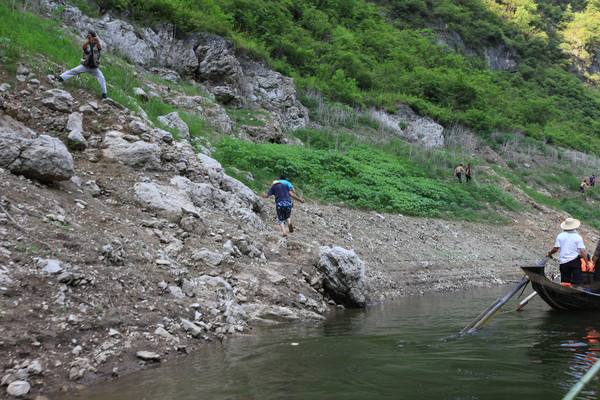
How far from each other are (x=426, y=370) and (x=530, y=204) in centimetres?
2436

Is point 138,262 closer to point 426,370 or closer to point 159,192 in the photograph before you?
point 159,192

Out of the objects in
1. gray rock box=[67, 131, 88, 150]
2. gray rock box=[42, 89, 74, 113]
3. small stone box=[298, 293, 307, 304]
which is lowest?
small stone box=[298, 293, 307, 304]

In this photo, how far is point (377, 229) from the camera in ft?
49.2

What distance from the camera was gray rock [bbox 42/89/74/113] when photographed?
9.33 meters

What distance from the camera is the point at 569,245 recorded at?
346 inches

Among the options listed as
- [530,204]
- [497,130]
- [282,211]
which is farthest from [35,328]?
[497,130]

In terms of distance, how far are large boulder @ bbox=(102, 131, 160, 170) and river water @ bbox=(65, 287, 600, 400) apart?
4610 millimetres

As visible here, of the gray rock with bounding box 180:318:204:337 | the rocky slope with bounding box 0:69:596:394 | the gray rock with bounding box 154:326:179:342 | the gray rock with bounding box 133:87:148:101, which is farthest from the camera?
the gray rock with bounding box 133:87:148:101

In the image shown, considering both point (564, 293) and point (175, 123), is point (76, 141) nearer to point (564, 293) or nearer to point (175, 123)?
point (175, 123)

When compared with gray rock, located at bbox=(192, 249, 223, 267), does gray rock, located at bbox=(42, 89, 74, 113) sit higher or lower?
higher

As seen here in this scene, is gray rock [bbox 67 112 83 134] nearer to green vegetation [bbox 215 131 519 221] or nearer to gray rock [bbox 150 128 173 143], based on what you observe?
gray rock [bbox 150 128 173 143]

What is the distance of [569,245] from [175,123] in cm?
1004

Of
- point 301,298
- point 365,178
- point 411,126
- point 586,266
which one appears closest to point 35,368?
point 301,298

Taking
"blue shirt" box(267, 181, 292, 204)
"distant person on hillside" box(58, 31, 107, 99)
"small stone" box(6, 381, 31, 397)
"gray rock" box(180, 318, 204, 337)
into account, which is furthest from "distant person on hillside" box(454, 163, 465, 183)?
"small stone" box(6, 381, 31, 397)
